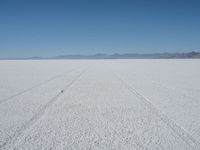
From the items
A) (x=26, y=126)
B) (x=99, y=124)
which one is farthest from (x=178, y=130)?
(x=26, y=126)

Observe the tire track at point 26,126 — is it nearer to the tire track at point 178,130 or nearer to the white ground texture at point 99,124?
the white ground texture at point 99,124

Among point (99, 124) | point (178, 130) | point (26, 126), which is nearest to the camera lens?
point (178, 130)

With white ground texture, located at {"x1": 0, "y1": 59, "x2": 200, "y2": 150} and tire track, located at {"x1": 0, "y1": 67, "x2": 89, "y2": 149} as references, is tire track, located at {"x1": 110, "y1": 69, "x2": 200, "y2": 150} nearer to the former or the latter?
white ground texture, located at {"x1": 0, "y1": 59, "x2": 200, "y2": 150}

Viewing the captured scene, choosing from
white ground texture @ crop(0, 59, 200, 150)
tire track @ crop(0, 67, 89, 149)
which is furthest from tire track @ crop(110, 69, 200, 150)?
tire track @ crop(0, 67, 89, 149)

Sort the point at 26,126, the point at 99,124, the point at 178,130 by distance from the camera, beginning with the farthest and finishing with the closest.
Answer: the point at 99,124 < the point at 26,126 < the point at 178,130

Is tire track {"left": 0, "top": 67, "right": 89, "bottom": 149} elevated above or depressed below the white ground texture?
above

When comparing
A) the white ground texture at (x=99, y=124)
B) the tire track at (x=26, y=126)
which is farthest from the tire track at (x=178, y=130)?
the tire track at (x=26, y=126)

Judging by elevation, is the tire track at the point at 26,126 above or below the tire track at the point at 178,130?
above

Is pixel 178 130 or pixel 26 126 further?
pixel 26 126

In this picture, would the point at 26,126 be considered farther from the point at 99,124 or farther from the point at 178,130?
the point at 178,130

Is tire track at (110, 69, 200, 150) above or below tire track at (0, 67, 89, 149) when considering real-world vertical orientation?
below

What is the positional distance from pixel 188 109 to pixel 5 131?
13.3 feet

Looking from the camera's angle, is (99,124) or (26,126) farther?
(99,124)

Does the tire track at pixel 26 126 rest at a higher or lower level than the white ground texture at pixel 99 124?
higher
